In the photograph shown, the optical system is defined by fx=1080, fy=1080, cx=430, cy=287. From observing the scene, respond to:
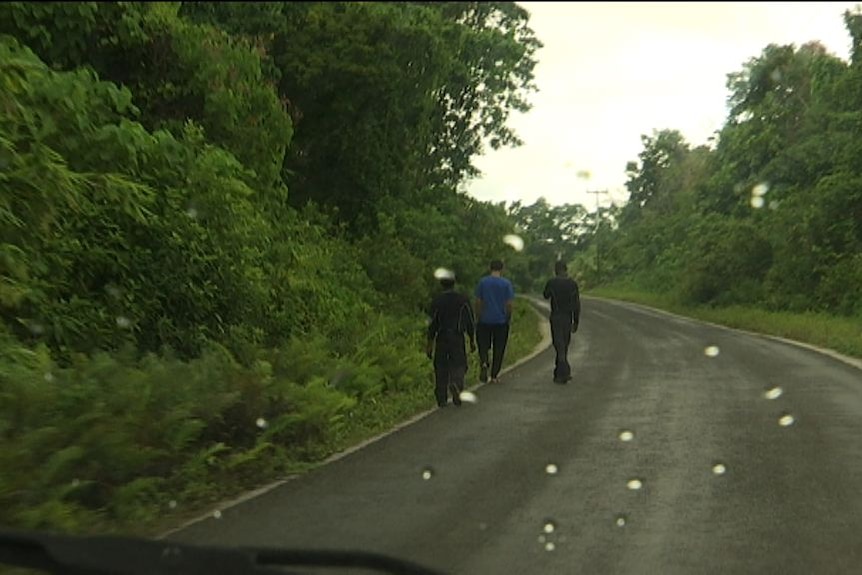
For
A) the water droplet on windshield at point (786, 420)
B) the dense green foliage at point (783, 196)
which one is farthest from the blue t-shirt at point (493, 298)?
the dense green foliage at point (783, 196)

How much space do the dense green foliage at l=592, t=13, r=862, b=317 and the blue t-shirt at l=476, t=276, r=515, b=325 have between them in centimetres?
2100

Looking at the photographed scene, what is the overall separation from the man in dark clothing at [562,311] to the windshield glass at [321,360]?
0.16 ft

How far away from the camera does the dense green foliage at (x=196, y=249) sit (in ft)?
25.7

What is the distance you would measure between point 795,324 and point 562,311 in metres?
16.2

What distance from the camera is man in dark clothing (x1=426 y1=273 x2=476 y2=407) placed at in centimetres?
1414

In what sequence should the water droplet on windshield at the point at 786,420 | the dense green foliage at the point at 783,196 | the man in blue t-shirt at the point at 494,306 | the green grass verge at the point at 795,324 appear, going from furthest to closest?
the dense green foliage at the point at 783,196 < the green grass verge at the point at 795,324 < the man in blue t-shirt at the point at 494,306 < the water droplet on windshield at the point at 786,420

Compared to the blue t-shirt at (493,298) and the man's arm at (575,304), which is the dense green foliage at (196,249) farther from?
the man's arm at (575,304)

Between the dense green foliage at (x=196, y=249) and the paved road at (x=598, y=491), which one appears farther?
the dense green foliage at (x=196, y=249)

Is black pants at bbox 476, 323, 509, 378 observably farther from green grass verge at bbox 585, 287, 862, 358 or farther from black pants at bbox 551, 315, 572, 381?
green grass verge at bbox 585, 287, 862, 358

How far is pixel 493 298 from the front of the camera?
53.4 feet

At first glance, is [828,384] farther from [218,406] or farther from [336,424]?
[218,406]

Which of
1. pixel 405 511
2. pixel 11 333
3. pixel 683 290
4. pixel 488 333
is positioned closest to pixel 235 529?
pixel 405 511

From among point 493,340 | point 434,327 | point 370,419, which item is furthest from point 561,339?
point 370,419

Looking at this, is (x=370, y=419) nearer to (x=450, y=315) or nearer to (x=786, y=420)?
(x=450, y=315)
